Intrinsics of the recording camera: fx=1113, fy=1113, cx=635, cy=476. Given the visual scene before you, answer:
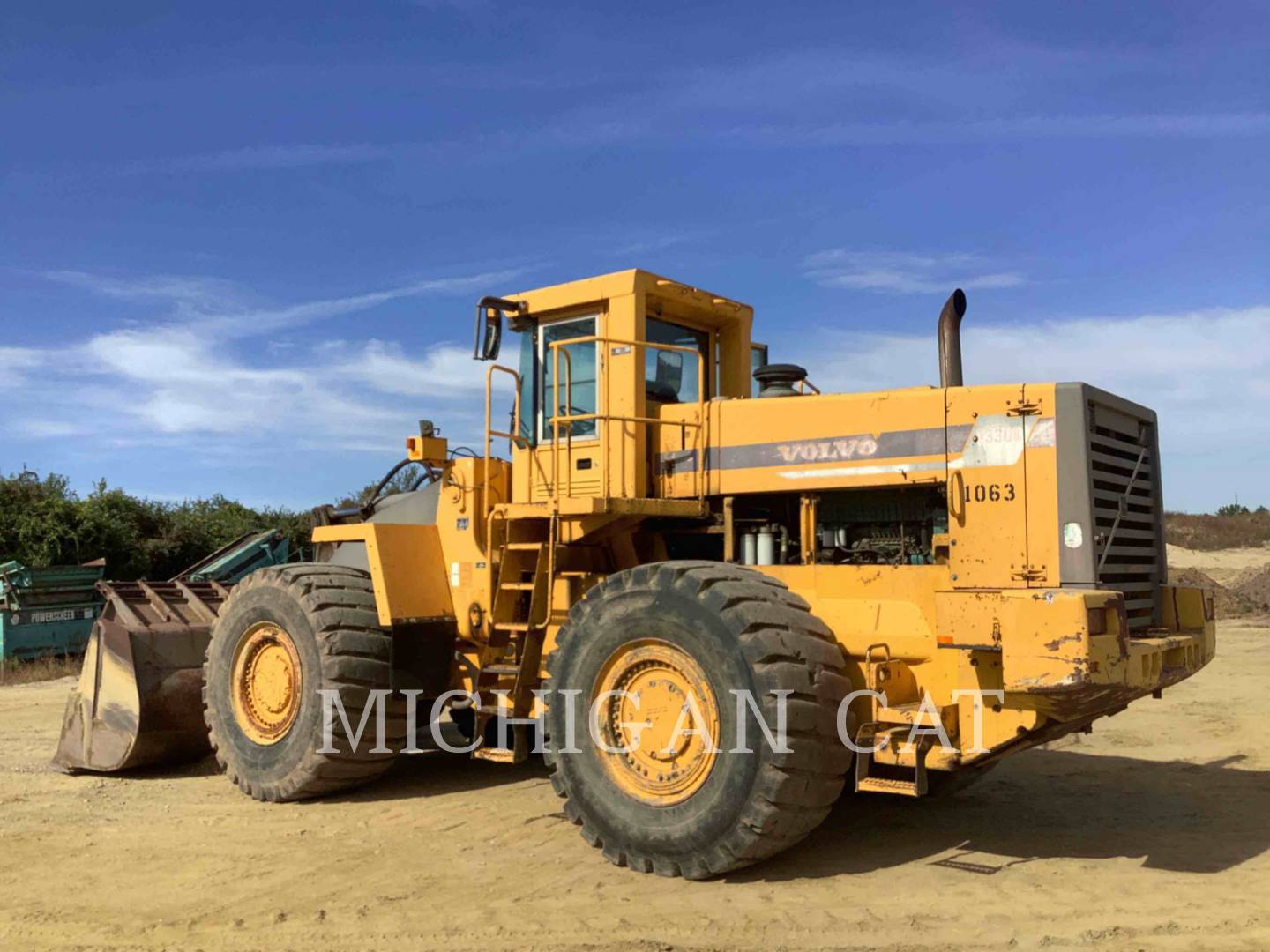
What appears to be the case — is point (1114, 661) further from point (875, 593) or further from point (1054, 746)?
point (1054, 746)

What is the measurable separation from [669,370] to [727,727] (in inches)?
127

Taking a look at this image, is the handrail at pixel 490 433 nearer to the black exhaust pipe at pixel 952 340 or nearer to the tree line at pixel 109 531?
the black exhaust pipe at pixel 952 340

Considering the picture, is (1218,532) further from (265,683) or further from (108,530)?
(265,683)

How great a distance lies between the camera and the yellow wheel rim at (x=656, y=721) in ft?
20.2

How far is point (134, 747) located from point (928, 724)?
263 inches

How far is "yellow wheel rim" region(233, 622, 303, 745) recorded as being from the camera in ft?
28.4

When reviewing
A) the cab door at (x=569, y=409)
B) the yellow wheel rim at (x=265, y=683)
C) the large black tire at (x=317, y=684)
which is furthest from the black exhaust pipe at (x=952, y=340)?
the yellow wheel rim at (x=265, y=683)

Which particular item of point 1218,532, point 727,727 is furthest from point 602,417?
point 1218,532

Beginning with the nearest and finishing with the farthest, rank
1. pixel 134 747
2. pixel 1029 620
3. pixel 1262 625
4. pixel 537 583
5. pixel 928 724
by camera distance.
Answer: pixel 1029 620 → pixel 928 724 → pixel 537 583 → pixel 134 747 → pixel 1262 625

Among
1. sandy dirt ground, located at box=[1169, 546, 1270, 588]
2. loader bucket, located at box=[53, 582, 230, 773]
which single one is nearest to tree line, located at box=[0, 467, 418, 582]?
loader bucket, located at box=[53, 582, 230, 773]

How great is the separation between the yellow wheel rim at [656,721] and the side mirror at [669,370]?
2421 mm

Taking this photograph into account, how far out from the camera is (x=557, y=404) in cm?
816

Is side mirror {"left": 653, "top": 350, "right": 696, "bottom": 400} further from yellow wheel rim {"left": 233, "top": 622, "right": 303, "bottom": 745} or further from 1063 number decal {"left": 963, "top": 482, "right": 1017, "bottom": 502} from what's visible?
yellow wheel rim {"left": 233, "top": 622, "right": 303, "bottom": 745}

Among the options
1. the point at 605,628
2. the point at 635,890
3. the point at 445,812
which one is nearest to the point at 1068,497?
the point at 605,628
